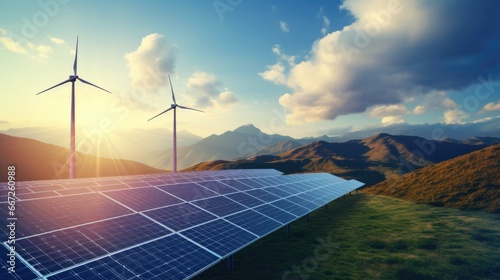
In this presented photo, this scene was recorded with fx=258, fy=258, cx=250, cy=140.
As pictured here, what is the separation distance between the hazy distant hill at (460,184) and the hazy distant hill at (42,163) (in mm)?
124983

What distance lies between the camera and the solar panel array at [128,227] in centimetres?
1133

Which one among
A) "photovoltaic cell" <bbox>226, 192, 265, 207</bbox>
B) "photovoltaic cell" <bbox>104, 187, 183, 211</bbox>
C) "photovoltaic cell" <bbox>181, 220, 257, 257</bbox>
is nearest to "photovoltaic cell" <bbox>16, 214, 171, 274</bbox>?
"photovoltaic cell" <bbox>181, 220, 257, 257</bbox>

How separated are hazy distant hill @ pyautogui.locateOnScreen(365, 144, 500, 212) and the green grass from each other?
14.9m

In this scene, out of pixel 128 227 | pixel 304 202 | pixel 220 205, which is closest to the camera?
pixel 128 227

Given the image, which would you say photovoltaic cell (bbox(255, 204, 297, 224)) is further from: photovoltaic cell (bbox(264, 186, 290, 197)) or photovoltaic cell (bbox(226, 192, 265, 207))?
photovoltaic cell (bbox(264, 186, 290, 197))

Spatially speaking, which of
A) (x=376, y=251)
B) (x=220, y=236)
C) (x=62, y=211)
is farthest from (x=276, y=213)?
(x=62, y=211)

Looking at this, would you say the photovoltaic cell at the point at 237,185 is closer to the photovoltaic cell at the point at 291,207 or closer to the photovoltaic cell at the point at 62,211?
the photovoltaic cell at the point at 291,207

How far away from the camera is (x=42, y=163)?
115312mm

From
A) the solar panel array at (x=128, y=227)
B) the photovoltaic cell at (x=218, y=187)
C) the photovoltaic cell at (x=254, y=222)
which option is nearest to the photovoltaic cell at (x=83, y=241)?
the solar panel array at (x=128, y=227)

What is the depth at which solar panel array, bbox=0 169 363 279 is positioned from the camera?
1133 centimetres

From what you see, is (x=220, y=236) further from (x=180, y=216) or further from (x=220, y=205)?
(x=220, y=205)

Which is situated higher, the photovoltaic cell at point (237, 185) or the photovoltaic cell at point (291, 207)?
the photovoltaic cell at point (237, 185)

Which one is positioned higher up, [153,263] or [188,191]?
[188,191]

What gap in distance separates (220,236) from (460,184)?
65.1 meters
